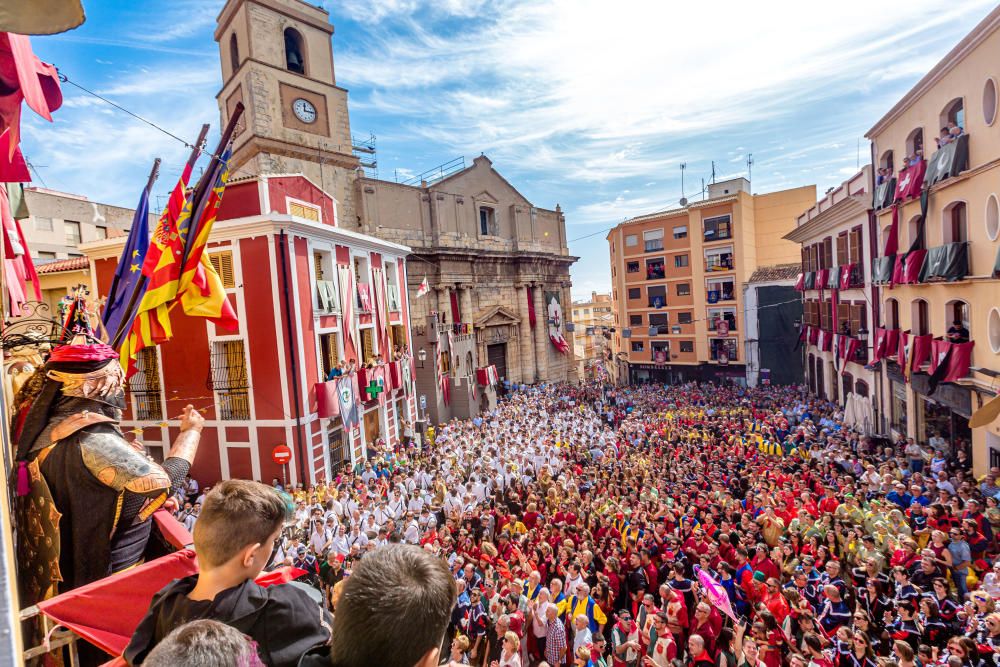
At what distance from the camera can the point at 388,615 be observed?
192 cm

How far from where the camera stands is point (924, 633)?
21.0ft

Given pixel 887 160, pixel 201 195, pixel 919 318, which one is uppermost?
pixel 887 160

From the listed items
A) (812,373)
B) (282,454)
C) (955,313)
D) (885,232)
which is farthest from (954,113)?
(282,454)

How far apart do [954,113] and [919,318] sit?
630 centimetres

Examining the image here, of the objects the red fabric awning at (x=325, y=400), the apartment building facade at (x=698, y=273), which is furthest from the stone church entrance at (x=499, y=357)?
the red fabric awning at (x=325, y=400)

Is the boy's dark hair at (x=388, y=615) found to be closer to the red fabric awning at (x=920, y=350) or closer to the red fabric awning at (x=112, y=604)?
the red fabric awning at (x=112, y=604)

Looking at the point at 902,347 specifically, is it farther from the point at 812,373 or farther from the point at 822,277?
the point at 812,373

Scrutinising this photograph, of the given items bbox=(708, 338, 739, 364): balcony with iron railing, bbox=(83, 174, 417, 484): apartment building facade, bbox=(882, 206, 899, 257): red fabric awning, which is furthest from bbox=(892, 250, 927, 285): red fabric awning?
bbox=(708, 338, 739, 364): balcony with iron railing

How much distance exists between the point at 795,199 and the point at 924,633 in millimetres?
42291

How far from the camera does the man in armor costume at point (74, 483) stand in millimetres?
3729

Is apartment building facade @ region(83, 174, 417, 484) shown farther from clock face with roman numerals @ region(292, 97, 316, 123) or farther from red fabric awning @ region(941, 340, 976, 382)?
red fabric awning @ region(941, 340, 976, 382)

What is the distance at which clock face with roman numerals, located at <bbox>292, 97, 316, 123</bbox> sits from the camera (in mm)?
29016

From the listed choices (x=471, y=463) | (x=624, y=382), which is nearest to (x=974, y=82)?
(x=471, y=463)

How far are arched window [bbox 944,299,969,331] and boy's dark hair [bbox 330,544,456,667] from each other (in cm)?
1870
